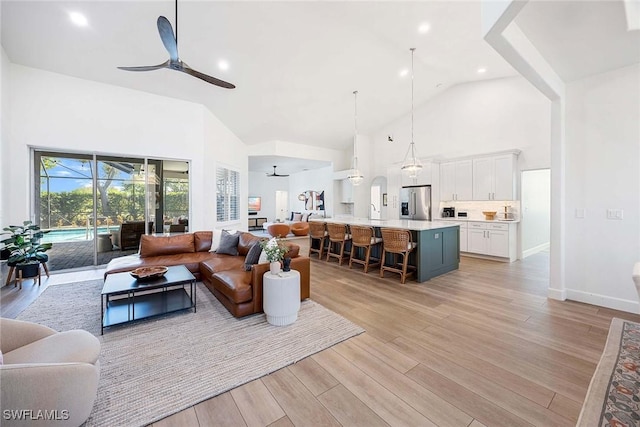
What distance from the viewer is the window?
273 inches

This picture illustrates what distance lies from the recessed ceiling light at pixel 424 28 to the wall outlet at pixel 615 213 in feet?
Answer: 12.5

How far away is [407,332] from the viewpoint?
8.79ft

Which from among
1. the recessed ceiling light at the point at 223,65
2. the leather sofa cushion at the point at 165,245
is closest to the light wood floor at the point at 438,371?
the leather sofa cushion at the point at 165,245

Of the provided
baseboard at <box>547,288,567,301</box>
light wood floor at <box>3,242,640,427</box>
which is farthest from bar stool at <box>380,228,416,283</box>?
baseboard at <box>547,288,567,301</box>

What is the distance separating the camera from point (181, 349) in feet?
7.75

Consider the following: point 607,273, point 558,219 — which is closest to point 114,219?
point 558,219

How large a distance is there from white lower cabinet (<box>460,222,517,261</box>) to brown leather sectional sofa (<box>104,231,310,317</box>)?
4.85 meters

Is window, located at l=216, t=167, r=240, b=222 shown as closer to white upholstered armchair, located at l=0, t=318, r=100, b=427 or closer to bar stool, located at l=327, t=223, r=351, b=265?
bar stool, located at l=327, t=223, r=351, b=265

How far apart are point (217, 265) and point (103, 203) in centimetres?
344

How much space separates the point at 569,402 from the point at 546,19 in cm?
328

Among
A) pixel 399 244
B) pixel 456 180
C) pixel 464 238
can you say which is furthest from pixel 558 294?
pixel 456 180

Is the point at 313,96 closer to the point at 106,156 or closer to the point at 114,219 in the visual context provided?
the point at 106,156

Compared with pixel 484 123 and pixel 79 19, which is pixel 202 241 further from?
pixel 484 123

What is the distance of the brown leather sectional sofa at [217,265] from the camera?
2.96 m
